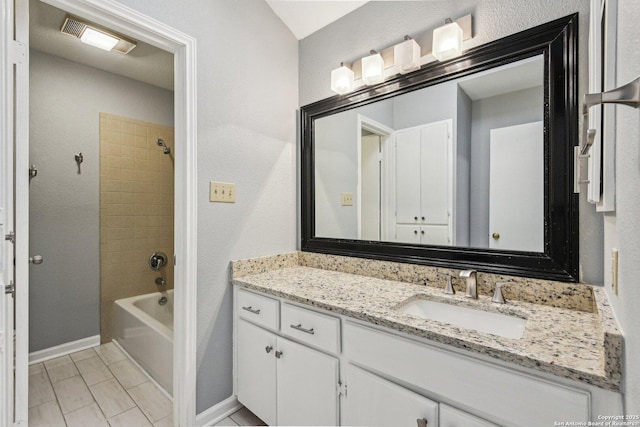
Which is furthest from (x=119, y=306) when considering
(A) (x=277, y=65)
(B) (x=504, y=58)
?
(B) (x=504, y=58)

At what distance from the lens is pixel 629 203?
2.00ft

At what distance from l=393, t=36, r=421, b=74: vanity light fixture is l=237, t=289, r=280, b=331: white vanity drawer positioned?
1370 mm

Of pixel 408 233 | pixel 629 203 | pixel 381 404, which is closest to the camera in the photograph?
pixel 629 203

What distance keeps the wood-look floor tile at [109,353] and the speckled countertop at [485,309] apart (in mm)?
1526

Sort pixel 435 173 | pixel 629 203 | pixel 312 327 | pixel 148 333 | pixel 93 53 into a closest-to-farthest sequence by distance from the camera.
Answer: pixel 629 203
pixel 312 327
pixel 435 173
pixel 148 333
pixel 93 53

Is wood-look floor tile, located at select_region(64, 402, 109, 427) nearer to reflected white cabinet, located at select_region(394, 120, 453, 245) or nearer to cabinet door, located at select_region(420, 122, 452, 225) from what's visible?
reflected white cabinet, located at select_region(394, 120, 453, 245)

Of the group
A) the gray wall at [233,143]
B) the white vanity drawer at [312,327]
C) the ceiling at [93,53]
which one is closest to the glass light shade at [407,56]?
the gray wall at [233,143]

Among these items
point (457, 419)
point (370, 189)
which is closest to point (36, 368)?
point (370, 189)

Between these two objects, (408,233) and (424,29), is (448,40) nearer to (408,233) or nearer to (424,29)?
(424,29)

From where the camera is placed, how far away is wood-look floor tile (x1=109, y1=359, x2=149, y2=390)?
2041mm
